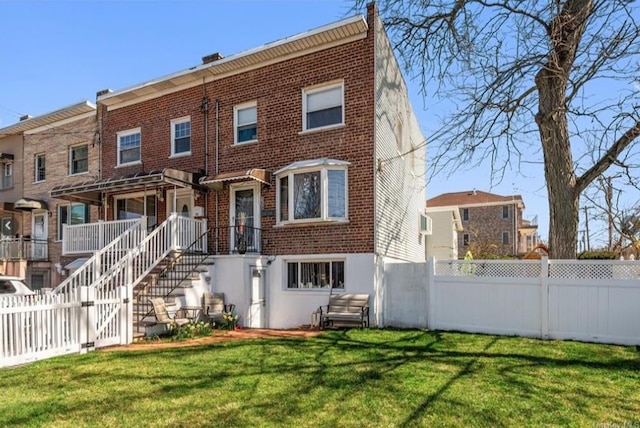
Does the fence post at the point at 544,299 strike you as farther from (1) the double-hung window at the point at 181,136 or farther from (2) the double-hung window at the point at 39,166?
(2) the double-hung window at the point at 39,166

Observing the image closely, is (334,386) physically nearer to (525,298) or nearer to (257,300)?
(525,298)

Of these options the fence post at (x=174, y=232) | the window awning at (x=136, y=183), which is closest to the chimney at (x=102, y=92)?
the window awning at (x=136, y=183)

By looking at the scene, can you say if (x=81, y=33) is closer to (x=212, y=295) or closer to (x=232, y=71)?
(x=232, y=71)

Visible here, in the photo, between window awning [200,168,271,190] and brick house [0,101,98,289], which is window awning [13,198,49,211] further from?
window awning [200,168,271,190]

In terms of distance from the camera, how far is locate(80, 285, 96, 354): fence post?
797 cm

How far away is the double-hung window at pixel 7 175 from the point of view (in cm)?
2005

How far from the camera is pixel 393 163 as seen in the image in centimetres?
1323

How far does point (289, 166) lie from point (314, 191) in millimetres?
1033

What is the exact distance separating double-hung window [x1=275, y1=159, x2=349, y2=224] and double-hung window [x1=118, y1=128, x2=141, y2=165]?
21.4 ft

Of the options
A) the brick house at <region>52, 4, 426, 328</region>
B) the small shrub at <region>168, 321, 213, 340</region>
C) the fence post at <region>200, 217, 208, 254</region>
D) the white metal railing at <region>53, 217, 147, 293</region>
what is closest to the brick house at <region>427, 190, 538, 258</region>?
the brick house at <region>52, 4, 426, 328</region>

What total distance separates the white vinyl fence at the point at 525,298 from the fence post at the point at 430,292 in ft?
→ 0.08

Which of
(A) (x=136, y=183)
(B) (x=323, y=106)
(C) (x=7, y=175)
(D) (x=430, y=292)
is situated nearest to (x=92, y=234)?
(A) (x=136, y=183)

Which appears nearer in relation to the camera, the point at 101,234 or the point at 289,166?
the point at 289,166

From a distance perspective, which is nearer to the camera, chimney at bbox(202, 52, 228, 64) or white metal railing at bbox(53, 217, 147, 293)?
white metal railing at bbox(53, 217, 147, 293)
